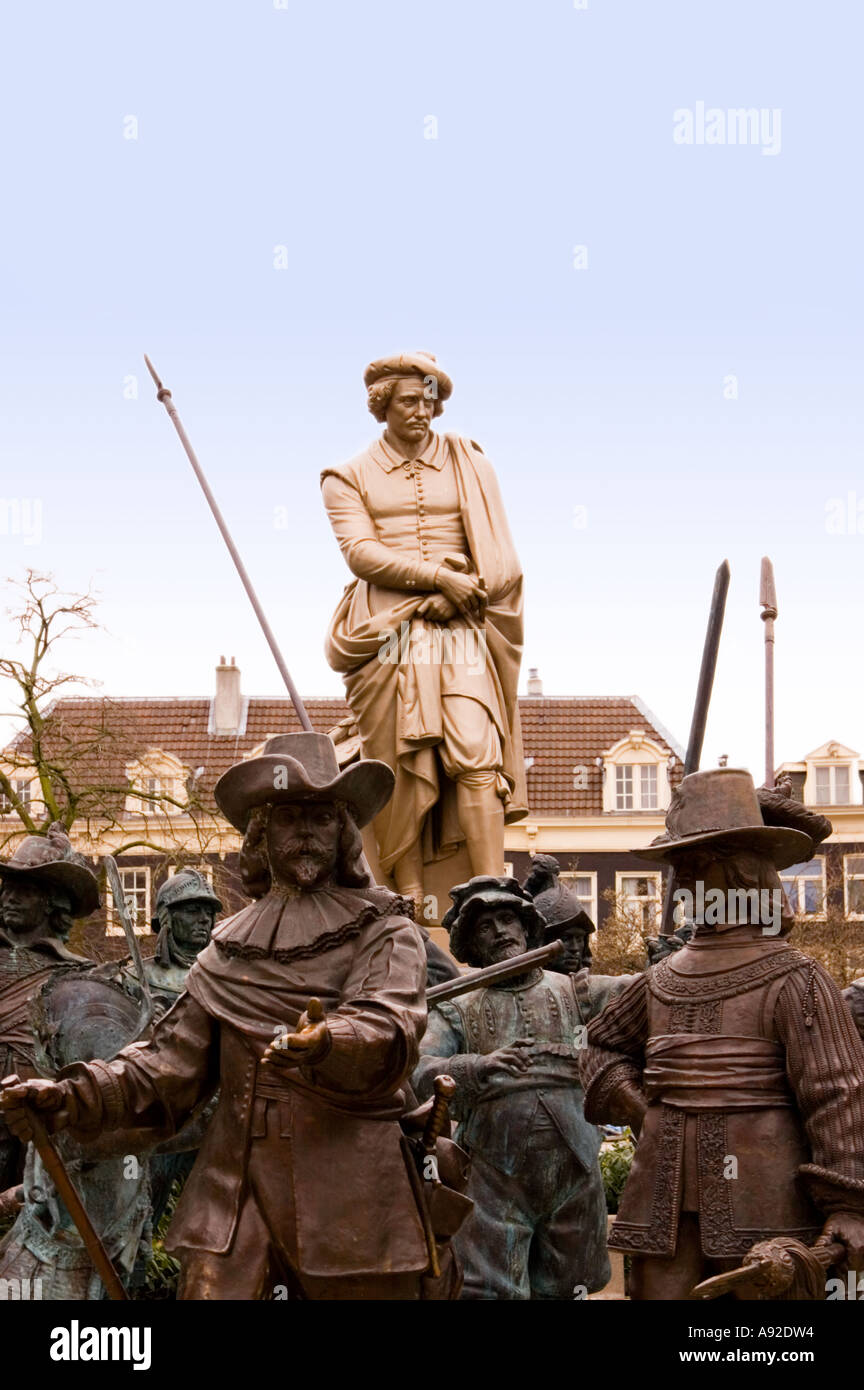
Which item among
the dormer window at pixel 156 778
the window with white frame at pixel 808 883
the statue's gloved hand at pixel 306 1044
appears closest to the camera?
the statue's gloved hand at pixel 306 1044

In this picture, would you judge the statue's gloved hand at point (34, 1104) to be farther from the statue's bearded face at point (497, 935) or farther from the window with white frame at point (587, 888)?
the window with white frame at point (587, 888)

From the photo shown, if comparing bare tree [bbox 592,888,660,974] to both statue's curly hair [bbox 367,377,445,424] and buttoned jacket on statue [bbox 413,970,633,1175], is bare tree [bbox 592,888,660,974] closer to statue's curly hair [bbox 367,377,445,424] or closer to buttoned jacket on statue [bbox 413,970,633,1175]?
statue's curly hair [bbox 367,377,445,424]

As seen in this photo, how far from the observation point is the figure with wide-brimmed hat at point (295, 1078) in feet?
23.4

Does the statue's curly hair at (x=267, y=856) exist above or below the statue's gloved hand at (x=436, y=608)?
below

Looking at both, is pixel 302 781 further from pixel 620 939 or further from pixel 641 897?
pixel 641 897

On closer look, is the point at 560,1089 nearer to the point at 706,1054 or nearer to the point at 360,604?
the point at 706,1054

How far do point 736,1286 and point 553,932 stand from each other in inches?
133

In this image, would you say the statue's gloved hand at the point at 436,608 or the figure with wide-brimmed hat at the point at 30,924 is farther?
the statue's gloved hand at the point at 436,608

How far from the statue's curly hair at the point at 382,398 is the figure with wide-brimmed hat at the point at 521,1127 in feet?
14.0

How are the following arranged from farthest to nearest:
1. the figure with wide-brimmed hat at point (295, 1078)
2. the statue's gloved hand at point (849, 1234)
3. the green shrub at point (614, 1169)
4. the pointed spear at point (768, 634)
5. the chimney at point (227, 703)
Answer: the chimney at point (227, 703)
the pointed spear at point (768, 634)
the green shrub at point (614, 1169)
the statue's gloved hand at point (849, 1234)
the figure with wide-brimmed hat at point (295, 1078)

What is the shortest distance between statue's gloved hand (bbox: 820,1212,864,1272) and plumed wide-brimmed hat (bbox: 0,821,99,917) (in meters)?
3.82

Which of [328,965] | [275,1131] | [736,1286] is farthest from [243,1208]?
[736,1286]

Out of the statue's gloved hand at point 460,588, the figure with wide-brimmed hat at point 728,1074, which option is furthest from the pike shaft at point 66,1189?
the statue's gloved hand at point 460,588

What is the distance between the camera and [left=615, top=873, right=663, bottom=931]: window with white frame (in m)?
35.1
